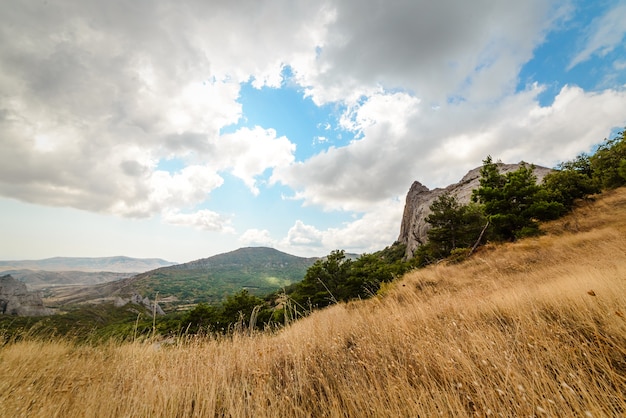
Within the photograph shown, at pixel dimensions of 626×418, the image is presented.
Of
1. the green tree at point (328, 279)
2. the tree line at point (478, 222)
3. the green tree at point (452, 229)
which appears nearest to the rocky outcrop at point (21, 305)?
the tree line at point (478, 222)

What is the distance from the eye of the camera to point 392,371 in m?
2.78

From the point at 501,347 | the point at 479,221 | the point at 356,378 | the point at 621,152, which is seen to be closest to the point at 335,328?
the point at 356,378

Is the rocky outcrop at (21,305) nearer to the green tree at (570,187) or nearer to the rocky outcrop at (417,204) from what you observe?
the rocky outcrop at (417,204)

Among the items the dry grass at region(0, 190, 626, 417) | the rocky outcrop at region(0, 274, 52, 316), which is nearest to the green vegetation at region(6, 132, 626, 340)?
the dry grass at region(0, 190, 626, 417)

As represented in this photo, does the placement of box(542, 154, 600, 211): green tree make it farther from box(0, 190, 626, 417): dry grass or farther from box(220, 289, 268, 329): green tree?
box(220, 289, 268, 329): green tree

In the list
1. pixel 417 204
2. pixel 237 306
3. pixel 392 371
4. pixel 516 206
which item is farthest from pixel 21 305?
pixel 516 206

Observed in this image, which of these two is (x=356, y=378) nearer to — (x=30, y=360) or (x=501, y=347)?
(x=501, y=347)

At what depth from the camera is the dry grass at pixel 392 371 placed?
201cm

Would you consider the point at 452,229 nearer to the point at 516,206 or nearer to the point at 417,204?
the point at 516,206

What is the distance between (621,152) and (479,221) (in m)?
18.1

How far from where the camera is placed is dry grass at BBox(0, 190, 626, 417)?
6.61 feet

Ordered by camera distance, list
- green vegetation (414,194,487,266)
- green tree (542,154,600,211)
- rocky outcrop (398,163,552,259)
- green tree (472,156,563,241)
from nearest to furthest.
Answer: green tree (472,156,563,241) → green tree (542,154,600,211) → green vegetation (414,194,487,266) → rocky outcrop (398,163,552,259)

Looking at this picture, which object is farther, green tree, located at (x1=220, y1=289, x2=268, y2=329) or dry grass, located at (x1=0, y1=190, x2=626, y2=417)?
green tree, located at (x1=220, y1=289, x2=268, y2=329)

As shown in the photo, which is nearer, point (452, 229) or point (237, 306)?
point (452, 229)
